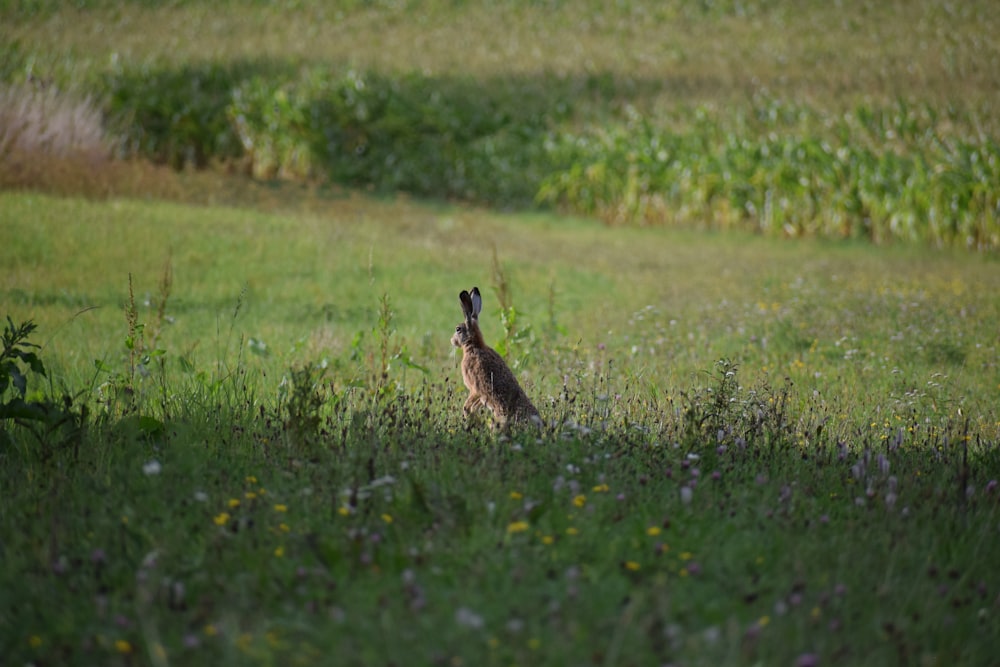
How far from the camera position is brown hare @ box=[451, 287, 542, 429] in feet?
18.6

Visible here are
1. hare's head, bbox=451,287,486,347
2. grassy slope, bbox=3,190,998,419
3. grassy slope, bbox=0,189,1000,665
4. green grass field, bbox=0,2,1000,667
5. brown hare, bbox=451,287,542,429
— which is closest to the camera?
grassy slope, bbox=0,189,1000,665

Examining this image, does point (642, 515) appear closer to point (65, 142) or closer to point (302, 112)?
point (65, 142)

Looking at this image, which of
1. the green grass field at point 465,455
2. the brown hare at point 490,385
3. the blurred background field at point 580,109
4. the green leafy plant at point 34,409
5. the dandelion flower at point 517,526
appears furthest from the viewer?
the blurred background field at point 580,109

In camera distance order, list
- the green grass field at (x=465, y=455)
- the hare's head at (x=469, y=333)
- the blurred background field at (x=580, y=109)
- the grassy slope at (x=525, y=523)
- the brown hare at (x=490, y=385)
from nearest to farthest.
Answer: the grassy slope at (x=525, y=523) < the green grass field at (x=465, y=455) < the brown hare at (x=490, y=385) < the hare's head at (x=469, y=333) < the blurred background field at (x=580, y=109)

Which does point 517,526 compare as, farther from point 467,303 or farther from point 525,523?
point 467,303

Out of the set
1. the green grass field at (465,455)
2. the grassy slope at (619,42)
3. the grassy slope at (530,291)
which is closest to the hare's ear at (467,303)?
the green grass field at (465,455)

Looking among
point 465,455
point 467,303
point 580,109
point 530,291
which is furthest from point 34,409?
point 580,109

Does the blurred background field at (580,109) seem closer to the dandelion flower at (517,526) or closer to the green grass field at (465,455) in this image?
the green grass field at (465,455)

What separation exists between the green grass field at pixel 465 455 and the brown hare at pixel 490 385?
0.19 meters

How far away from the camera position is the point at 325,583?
371cm

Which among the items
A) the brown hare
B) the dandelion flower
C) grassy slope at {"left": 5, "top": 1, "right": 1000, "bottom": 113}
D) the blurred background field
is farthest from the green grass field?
grassy slope at {"left": 5, "top": 1, "right": 1000, "bottom": 113}

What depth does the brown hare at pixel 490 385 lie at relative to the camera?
5656 millimetres

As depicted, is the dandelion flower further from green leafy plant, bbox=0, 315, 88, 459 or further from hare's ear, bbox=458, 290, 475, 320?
green leafy plant, bbox=0, 315, 88, 459

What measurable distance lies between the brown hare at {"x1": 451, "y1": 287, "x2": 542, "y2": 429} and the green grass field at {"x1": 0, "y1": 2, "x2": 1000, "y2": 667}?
185 mm
